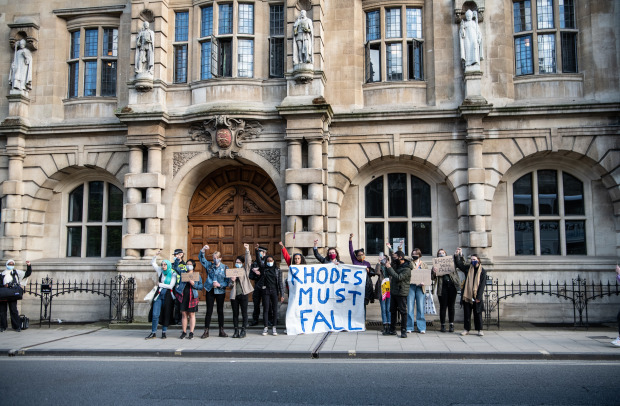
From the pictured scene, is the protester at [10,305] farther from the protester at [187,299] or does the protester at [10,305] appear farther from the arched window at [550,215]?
the arched window at [550,215]

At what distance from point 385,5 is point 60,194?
41.1 feet

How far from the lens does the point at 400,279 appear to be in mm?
13148

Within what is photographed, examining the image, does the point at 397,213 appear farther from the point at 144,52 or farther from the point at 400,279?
the point at 144,52

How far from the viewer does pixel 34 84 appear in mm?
18609

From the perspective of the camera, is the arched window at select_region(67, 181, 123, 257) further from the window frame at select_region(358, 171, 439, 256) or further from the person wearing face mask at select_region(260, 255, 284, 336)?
the window frame at select_region(358, 171, 439, 256)

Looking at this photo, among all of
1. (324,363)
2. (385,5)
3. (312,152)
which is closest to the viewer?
(324,363)

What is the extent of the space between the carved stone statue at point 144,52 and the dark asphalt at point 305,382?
937cm

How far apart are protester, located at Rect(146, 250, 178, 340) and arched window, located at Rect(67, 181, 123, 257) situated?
5.61 meters

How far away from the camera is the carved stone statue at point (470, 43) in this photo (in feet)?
52.5

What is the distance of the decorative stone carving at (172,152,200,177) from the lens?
16.9 meters

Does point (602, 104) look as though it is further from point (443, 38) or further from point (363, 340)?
point (363, 340)

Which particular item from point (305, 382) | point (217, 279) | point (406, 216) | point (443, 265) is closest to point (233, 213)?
point (217, 279)

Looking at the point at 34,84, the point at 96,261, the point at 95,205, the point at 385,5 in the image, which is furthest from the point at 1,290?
the point at 385,5

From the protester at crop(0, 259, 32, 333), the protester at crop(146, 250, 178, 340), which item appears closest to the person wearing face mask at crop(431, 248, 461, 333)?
the protester at crop(146, 250, 178, 340)
